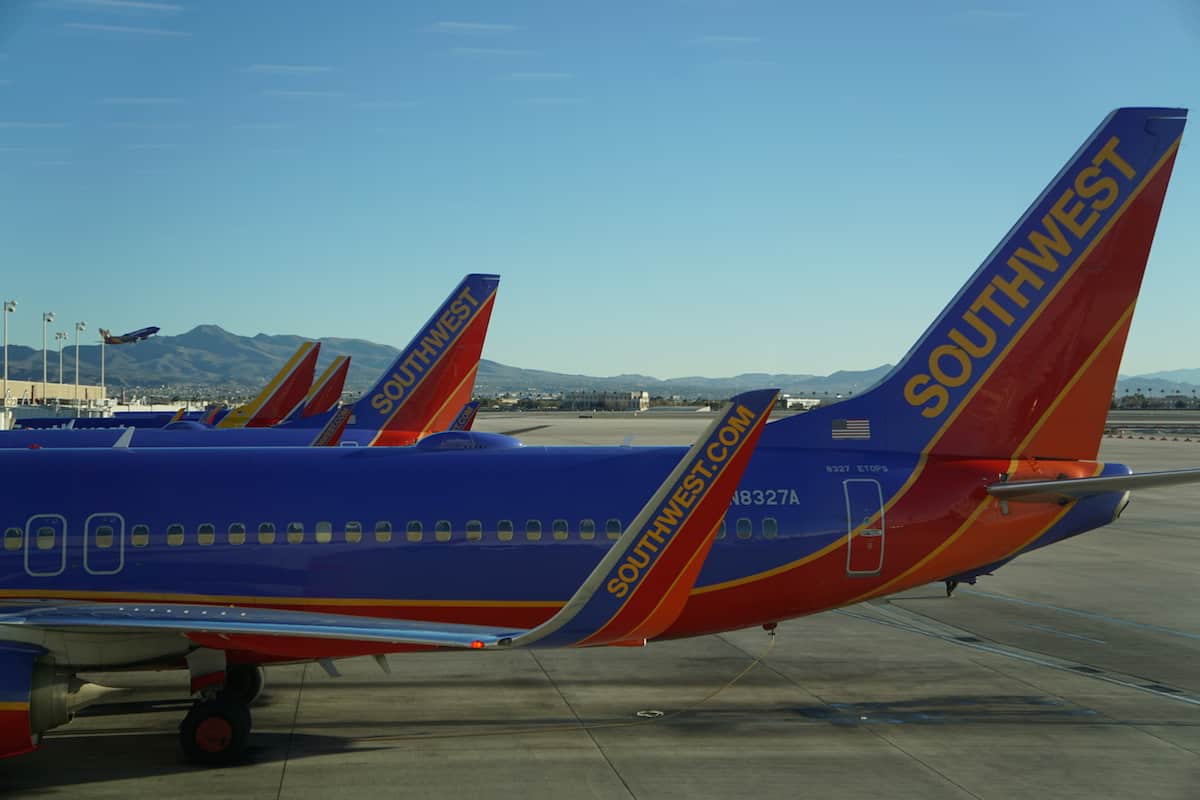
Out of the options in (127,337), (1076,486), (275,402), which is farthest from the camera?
(127,337)

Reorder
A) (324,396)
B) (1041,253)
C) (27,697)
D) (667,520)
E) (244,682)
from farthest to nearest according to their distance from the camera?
(324,396) < (1041,253) < (244,682) < (27,697) < (667,520)

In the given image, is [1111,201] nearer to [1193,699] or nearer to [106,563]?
[1193,699]

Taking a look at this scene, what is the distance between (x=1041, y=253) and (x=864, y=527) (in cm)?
544

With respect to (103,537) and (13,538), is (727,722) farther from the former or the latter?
(13,538)

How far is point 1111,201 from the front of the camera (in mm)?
17672

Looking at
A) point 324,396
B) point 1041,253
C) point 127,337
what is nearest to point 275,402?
point 324,396

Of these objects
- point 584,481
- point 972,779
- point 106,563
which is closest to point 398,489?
point 584,481

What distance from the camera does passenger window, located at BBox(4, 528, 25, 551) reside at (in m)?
15.5

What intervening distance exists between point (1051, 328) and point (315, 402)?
109ft

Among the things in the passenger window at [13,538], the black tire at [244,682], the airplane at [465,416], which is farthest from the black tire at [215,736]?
the airplane at [465,416]

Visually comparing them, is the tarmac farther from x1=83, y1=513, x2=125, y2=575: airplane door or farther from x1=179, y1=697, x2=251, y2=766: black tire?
x1=83, y1=513, x2=125, y2=575: airplane door

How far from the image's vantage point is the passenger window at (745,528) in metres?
16.6

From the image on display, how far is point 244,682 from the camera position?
16.5 metres

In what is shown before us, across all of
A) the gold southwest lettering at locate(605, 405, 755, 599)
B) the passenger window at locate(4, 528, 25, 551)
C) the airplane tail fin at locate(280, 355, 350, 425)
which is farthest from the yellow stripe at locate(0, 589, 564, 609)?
the airplane tail fin at locate(280, 355, 350, 425)
